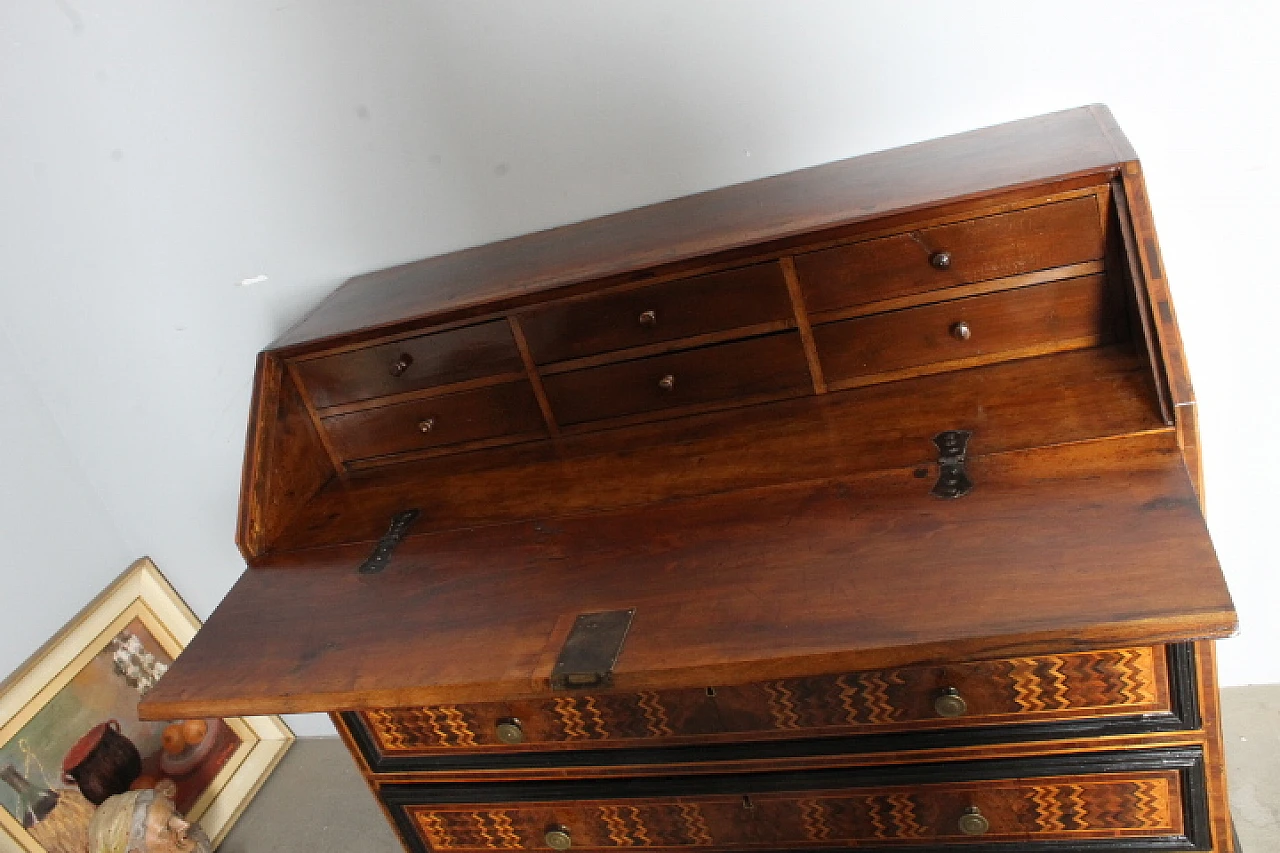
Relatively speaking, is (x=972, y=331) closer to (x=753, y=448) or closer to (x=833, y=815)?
(x=753, y=448)

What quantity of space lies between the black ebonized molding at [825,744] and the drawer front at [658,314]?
0.75 m

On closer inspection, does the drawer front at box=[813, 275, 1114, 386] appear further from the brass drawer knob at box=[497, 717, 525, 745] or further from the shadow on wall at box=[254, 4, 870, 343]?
the brass drawer knob at box=[497, 717, 525, 745]

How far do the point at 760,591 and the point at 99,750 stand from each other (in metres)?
2.26

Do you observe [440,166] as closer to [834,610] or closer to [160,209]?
[160,209]

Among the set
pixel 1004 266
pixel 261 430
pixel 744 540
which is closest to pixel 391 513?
pixel 261 430

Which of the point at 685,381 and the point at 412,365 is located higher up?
the point at 412,365

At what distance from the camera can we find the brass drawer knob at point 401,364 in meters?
2.17

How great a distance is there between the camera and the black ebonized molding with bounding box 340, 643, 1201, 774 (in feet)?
5.26

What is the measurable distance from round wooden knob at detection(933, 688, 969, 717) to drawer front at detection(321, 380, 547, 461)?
→ 3.09 ft

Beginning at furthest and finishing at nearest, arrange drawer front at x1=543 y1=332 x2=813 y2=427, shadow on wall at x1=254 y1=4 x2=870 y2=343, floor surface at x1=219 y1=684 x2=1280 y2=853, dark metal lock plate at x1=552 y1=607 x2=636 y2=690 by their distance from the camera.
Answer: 1. floor surface at x1=219 y1=684 x2=1280 y2=853
2. shadow on wall at x1=254 y1=4 x2=870 y2=343
3. drawer front at x1=543 y1=332 x2=813 y2=427
4. dark metal lock plate at x1=552 y1=607 x2=636 y2=690

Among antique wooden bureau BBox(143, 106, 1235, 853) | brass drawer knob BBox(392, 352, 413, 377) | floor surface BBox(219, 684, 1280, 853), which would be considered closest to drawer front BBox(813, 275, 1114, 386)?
antique wooden bureau BBox(143, 106, 1235, 853)

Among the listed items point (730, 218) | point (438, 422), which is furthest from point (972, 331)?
point (438, 422)

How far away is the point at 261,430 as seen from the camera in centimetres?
214

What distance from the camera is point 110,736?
9.79ft
